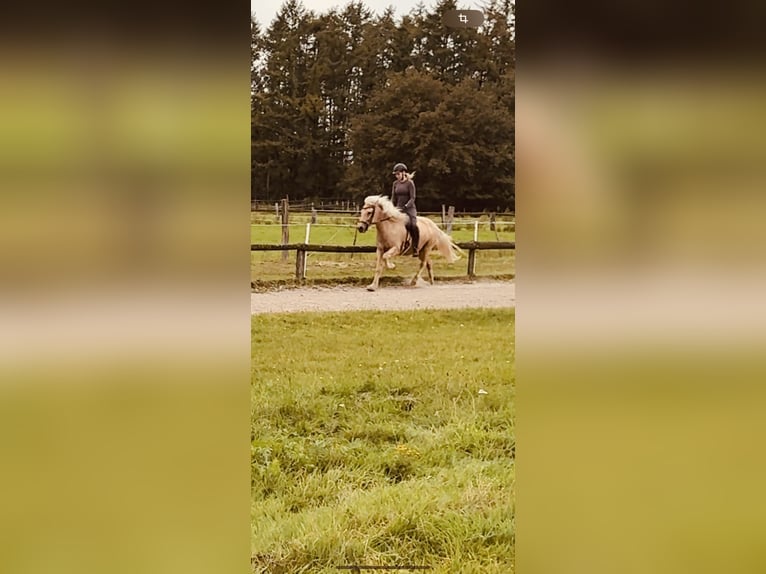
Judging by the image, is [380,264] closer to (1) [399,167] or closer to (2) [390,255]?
(2) [390,255]

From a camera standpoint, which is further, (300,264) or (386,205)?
(300,264)

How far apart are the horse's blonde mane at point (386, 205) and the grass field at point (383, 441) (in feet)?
1.81

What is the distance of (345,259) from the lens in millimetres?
2621

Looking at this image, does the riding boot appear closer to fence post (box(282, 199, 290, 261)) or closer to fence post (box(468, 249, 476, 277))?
fence post (box(468, 249, 476, 277))

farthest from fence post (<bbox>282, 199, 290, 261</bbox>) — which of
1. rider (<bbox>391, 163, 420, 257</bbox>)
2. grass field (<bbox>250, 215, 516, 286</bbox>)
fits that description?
rider (<bbox>391, 163, 420, 257</bbox>)

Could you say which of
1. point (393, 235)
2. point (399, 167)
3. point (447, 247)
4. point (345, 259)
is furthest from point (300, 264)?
point (399, 167)

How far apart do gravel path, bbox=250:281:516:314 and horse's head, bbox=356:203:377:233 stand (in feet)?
1.13

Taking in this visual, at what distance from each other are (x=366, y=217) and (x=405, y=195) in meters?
0.18

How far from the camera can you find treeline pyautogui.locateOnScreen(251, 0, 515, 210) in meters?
2.08

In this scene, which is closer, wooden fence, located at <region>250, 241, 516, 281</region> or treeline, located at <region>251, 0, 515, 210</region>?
treeline, located at <region>251, 0, 515, 210</region>

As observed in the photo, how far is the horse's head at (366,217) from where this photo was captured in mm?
2243
